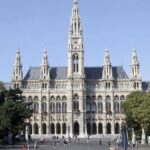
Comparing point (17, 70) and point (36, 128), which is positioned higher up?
point (17, 70)

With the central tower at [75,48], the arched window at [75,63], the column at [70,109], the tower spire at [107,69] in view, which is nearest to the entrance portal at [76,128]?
the column at [70,109]

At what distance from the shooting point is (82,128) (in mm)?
170250

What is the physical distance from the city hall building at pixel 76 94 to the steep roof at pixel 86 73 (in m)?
0.34

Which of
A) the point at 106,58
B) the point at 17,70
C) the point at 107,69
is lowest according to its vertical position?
the point at 107,69

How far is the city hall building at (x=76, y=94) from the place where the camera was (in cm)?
17200

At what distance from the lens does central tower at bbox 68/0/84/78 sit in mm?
174875

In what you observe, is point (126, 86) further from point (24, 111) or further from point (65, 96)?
point (24, 111)

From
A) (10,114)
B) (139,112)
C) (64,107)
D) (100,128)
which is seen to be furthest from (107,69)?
(10,114)

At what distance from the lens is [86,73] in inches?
7136

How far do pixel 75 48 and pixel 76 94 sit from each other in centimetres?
1554

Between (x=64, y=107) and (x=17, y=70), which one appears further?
(x=17, y=70)

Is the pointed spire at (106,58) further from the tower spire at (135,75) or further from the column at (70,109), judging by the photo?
the column at (70,109)

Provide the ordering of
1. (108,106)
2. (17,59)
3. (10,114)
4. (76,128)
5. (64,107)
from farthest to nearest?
(17,59) → (64,107) → (108,106) → (76,128) → (10,114)

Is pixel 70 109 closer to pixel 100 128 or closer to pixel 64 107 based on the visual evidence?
pixel 64 107
